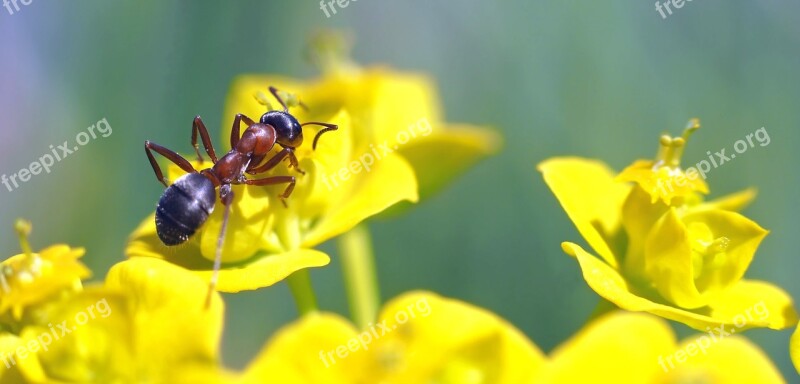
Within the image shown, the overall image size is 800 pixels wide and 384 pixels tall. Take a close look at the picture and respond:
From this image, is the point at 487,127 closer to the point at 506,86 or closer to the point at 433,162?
the point at 506,86

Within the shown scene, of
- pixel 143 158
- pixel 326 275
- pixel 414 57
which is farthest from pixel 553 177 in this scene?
pixel 414 57

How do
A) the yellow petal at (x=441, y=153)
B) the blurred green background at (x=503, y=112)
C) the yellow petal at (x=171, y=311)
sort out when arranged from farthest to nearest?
1. the blurred green background at (x=503, y=112)
2. the yellow petal at (x=441, y=153)
3. the yellow petal at (x=171, y=311)

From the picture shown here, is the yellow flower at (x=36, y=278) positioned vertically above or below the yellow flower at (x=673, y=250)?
above

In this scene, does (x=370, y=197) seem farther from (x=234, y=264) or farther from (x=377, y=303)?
(x=377, y=303)

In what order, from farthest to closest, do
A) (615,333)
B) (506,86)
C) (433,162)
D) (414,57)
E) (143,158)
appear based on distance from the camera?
1. (414,57)
2. (506,86)
3. (143,158)
4. (433,162)
5. (615,333)

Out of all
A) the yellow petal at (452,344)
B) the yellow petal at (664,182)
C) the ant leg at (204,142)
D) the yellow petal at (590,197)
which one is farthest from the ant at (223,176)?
the yellow petal at (664,182)

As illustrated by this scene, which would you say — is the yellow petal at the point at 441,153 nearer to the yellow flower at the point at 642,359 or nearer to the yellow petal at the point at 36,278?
the yellow petal at the point at 36,278
